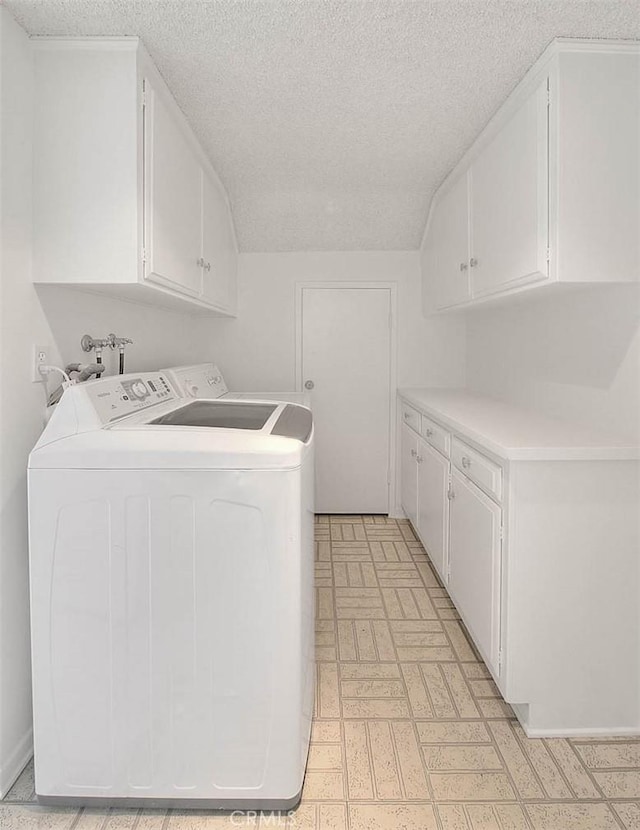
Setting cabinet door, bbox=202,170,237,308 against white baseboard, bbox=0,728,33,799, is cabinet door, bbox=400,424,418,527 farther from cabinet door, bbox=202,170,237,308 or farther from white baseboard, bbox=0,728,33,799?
white baseboard, bbox=0,728,33,799

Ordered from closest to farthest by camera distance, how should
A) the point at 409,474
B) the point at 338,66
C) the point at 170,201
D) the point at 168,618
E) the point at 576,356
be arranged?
the point at 168,618, the point at 338,66, the point at 170,201, the point at 576,356, the point at 409,474

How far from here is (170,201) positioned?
2105mm

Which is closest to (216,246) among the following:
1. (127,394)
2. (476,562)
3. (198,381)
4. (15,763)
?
(198,381)

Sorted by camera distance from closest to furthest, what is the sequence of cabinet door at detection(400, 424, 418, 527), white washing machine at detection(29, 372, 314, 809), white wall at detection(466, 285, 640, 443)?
white washing machine at detection(29, 372, 314, 809)
white wall at detection(466, 285, 640, 443)
cabinet door at detection(400, 424, 418, 527)

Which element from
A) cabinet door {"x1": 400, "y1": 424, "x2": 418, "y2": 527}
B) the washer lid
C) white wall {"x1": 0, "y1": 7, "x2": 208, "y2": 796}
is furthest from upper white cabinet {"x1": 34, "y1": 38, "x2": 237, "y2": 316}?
cabinet door {"x1": 400, "y1": 424, "x2": 418, "y2": 527}

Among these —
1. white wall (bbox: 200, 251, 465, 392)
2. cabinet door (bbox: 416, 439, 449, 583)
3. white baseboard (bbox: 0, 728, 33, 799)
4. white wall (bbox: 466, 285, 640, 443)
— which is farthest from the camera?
white wall (bbox: 200, 251, 465, 392)

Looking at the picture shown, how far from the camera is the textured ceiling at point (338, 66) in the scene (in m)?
1.58

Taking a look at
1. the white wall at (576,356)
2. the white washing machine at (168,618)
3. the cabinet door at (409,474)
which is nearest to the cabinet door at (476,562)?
the white wall at (576,356)

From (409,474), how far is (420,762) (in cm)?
210

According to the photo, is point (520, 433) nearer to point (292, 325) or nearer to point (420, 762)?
point (420, 762)

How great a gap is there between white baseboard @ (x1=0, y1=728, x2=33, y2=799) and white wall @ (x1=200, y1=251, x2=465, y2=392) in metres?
2.64

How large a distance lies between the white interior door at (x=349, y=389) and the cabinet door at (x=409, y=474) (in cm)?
21

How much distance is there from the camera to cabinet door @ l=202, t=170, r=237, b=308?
2.78 meters

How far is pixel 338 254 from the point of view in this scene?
3.97 m
